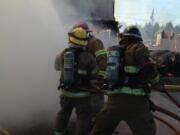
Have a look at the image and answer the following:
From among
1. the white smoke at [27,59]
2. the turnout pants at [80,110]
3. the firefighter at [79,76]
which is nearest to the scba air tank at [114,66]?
the firefighter at [79,76]

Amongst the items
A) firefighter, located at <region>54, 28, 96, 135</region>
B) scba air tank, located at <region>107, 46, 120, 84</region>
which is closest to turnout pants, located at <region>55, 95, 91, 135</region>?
firefighter, located at <region>54, 28, 96, 135</region>

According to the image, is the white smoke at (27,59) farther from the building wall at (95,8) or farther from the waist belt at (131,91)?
the building wall at (95,8)

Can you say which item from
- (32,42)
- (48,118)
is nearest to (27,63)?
(32,42)

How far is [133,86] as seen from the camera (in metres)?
5.43

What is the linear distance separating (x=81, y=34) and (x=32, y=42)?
1.96 m

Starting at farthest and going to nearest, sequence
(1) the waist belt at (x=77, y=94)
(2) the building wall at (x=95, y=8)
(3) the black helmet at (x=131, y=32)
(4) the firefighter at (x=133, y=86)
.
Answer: (2) the building wall at (x=95, y=8), (1) the waist belt at (x=77, y=94), (3) the black helmet at (x=131, y=32), (4) the firefighter at (x=133, y=86)

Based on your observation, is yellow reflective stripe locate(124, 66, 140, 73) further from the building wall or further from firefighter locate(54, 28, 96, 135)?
the building wall

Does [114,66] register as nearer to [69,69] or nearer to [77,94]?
[69,69]

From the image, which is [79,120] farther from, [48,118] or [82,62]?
[48,118]

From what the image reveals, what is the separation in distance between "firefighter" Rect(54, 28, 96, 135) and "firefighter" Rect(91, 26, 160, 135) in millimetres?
834

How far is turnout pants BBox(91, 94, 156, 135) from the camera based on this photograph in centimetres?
543

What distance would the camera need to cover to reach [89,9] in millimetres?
12547

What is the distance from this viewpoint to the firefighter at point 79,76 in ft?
20.7

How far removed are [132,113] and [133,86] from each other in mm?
276
